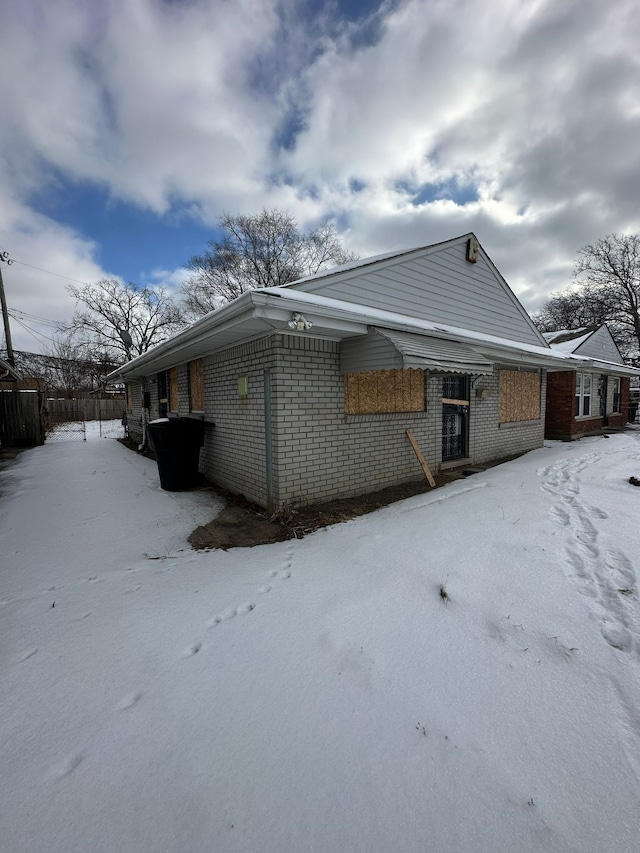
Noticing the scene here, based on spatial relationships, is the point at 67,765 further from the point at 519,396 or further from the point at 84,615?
the point at 519,396

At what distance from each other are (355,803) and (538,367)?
35.4ft

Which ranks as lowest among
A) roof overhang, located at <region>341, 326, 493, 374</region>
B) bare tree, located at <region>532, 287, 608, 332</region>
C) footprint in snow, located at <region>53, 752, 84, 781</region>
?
footprint in snow, located at <region>53, 752, 84, 781</region>

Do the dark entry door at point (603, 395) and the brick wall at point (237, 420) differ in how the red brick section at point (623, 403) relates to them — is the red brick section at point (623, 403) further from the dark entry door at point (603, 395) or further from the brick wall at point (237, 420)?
the brick wall at point (237, 420)

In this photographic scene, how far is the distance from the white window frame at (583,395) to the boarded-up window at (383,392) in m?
9.13

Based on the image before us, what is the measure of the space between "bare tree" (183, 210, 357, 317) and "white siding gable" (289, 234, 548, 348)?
63.6ft

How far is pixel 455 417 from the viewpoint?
7.76 metres

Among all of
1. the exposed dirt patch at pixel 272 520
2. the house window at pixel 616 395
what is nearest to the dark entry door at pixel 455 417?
the exposed dirt patch at pixel 272 520

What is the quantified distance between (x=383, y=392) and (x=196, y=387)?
4220 millimetres

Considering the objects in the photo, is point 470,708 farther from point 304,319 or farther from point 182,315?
point 182,315

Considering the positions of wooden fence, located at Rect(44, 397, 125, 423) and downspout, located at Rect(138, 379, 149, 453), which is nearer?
downspout, located at Rect(138, 379, 149, 453)

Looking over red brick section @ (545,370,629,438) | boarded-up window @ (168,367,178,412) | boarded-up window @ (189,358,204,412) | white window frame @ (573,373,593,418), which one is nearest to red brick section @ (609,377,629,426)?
white window frame @ (573,373,593,418)

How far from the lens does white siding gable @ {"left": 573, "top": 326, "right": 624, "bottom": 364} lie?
48.5ft

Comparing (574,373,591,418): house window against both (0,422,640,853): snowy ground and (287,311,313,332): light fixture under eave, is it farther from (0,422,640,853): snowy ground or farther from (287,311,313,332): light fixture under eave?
(287,311,313,332): light fixture under eave

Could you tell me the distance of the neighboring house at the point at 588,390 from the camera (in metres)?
11.9
